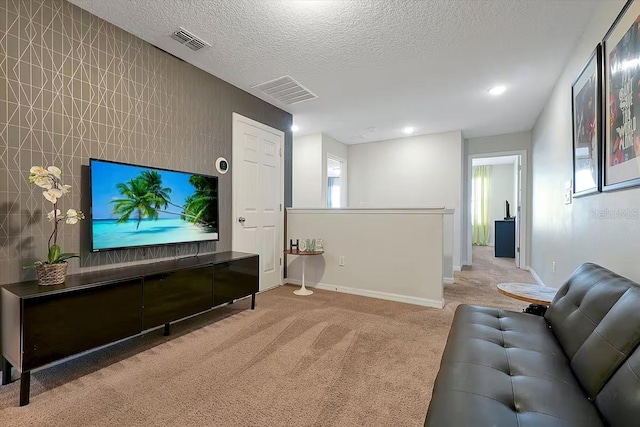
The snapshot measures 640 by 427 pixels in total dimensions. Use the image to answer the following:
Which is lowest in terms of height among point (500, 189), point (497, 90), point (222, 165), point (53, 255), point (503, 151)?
point (53, 255)

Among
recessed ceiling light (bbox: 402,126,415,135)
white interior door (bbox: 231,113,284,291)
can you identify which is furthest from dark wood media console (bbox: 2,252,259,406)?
recessed ceiling light (bbox: 402,126,415,135)

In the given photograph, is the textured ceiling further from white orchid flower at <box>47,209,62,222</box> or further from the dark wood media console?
the dark wood media console

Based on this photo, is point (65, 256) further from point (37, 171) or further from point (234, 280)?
point (234, 280)

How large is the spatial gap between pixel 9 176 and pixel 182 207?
112 cm

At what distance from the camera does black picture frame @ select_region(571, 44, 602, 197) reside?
6.13 feet

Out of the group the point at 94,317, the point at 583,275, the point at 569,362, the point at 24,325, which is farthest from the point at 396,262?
the point at 24,325

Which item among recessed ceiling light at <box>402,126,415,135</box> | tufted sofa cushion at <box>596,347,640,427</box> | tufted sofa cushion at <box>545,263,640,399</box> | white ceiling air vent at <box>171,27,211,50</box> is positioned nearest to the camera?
tufted sofa cushion at <box>596,347,640,427</box>

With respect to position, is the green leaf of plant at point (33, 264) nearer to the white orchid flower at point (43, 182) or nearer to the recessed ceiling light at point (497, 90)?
the white orchid flower at point (43, 182)

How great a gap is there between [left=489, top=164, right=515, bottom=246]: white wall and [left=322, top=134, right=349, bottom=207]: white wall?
5.29 m

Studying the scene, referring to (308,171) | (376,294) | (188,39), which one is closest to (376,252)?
(376,294)

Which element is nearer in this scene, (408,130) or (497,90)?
(497,90)

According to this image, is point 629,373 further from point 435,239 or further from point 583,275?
point 435,239

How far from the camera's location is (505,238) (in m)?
6.83

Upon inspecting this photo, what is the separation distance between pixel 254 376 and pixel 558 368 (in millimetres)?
1569
